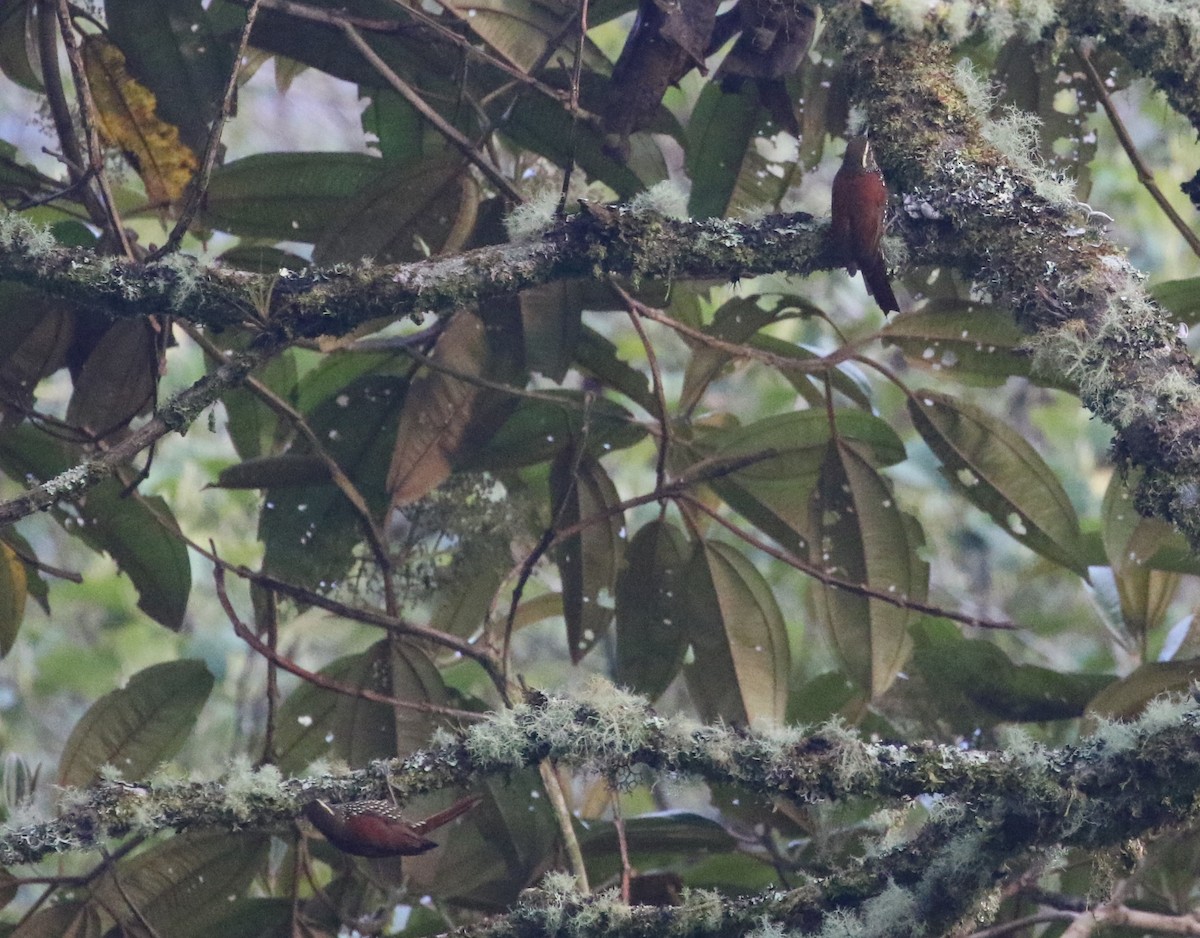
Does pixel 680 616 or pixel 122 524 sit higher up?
pixel 122 524

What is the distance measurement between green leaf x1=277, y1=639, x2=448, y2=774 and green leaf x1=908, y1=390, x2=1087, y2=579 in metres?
0.76

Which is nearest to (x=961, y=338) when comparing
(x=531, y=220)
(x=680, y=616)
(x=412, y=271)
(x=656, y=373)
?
(x=656, y=373)

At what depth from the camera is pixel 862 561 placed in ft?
5.69

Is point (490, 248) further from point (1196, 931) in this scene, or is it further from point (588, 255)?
point (1196, 931)

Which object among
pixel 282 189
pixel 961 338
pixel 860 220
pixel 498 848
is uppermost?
pixel 282 189

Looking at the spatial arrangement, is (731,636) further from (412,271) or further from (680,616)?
(412,271)

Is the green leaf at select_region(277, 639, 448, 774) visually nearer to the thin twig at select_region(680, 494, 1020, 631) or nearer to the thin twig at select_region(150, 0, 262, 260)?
the thin twig at select_region(680, 494, 1020, 631)

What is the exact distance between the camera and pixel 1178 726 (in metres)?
0.99

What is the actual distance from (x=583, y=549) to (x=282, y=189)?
65 centimetres

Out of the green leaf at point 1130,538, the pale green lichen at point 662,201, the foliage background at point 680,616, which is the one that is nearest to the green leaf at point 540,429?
the foliage background at point 680,616

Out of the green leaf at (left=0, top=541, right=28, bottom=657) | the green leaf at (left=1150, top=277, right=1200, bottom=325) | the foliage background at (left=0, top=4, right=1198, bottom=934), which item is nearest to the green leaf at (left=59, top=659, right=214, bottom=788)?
the foliage background at (left=0, top=4, right=1198, bottom=934)

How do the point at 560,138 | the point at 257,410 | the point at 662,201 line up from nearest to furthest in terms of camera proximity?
the point at 662,201 → the point at 560,138 → the point at 257,410

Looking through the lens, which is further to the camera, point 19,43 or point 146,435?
point 19,43

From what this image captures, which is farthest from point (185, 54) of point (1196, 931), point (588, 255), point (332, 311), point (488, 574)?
point (1196, 931)
